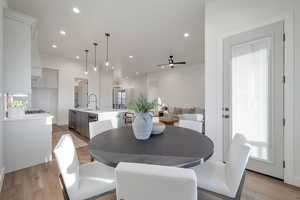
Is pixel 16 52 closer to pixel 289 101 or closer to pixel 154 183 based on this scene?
pixel 154 183

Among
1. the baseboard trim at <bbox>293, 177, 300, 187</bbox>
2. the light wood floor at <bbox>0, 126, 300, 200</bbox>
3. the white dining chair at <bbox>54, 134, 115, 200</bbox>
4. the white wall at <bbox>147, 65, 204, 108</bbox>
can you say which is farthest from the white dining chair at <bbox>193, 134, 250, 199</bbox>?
the white wall at <bbox>147, 65, 204, 108</bbox>

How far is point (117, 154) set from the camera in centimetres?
111

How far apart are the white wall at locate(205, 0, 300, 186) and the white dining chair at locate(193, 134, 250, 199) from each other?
1226mm

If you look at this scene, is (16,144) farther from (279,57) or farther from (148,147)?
(279,57)

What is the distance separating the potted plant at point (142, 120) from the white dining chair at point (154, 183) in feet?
2.56

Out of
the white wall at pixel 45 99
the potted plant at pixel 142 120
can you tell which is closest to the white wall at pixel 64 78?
the white wall at pixel 45 99

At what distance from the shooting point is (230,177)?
1.19 metres

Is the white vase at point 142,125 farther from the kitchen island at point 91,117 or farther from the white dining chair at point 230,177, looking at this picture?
the kitchen island at point 91,117

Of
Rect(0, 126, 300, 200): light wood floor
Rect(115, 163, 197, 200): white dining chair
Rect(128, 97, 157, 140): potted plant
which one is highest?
Rect(128, 97, 157, 140): potted plant

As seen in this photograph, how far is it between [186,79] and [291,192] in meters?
6.36

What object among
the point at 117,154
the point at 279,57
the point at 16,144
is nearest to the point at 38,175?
the point at 16,144

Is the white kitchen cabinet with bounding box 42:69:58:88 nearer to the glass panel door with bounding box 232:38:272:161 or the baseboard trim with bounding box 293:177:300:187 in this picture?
the glass panel door with bounding box 232:38:272:161

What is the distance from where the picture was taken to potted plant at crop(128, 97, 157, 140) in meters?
1.49

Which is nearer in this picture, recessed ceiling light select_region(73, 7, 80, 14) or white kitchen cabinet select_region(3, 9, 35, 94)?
white kitchen cabinet select_region(3, 9, 35, 94)
